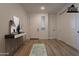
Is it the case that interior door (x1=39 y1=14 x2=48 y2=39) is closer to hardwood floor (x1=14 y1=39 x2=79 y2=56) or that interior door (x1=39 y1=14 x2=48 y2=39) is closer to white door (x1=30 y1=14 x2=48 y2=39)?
white door (x1=30 y1=14 x2=48 y2=39)

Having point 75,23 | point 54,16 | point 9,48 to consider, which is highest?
point 54,16

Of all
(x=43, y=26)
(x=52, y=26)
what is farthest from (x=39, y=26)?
(x=52, y=26)

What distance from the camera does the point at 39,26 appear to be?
5.93 meters

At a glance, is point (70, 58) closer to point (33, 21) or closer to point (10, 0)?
point (10, 0)

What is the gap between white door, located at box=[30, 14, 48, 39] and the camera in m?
5.47

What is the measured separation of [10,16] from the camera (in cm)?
364

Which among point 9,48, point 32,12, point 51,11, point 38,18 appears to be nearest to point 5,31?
point 9,48

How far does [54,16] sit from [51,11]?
355 millimetres

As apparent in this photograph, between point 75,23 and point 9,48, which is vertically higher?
point 75,23

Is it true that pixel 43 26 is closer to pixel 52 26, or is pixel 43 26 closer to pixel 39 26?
pixel 39 26

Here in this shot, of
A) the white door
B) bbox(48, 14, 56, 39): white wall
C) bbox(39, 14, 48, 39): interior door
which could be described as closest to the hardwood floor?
the white door

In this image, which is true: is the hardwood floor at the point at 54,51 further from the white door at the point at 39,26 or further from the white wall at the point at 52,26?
the white wall at the point at 52,26

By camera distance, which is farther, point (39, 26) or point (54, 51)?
point (39, 26)

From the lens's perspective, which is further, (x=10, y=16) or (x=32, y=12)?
(x=32, y=12)
